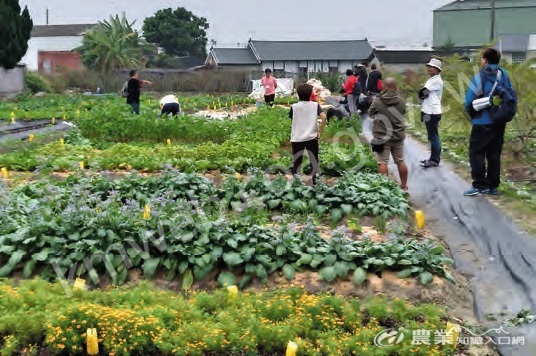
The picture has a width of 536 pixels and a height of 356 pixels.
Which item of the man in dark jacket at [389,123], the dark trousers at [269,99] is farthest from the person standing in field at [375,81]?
the man in dark jacket at [389,123]

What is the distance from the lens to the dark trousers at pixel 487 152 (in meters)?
8.41

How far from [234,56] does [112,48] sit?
9770 mm

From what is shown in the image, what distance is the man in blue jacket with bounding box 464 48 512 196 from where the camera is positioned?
328 inches

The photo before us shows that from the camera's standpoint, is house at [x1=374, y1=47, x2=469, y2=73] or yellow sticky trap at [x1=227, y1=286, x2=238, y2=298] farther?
house at [x1=374, y1=47, x2=469, y2=73]

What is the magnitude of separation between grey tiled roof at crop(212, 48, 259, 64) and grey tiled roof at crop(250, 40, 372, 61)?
0.74m

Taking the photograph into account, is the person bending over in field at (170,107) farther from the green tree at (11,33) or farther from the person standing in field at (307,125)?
the green tree at (11,33)

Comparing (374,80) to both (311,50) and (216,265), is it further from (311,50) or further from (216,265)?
(311,50)

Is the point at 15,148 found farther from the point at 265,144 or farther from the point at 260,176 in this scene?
the point at 260,176

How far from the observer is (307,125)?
8.84 m

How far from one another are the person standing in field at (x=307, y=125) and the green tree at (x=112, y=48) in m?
38.9

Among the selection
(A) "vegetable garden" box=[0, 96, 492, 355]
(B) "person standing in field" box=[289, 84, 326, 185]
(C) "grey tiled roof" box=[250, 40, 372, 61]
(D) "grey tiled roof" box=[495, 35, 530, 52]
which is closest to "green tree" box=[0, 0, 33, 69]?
(C) "grey tiled roof" box=[250, 40, 372, 61]

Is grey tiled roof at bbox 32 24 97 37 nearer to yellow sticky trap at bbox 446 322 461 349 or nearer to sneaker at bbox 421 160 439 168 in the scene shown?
sneaker at bbox 421 160 439 168

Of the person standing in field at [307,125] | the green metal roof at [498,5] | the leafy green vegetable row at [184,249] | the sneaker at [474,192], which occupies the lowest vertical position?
the leafy green vegetable row at [184,249]

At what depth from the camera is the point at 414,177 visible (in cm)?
1043
